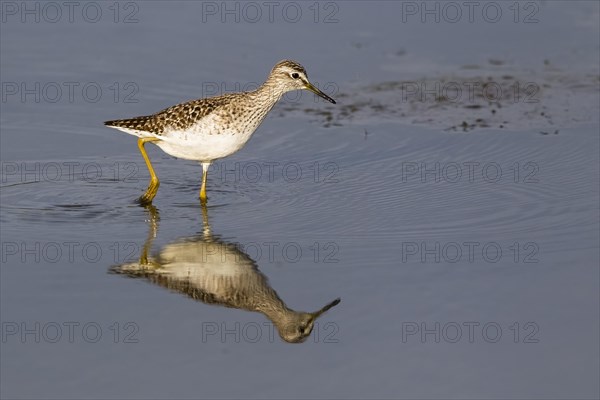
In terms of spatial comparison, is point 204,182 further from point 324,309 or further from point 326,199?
point 324,309

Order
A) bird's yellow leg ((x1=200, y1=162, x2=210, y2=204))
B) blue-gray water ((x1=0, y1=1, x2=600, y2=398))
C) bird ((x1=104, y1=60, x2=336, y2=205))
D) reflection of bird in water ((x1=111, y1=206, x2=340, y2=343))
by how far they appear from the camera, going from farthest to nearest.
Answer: bird's yellow leg ((x1=200, y1=162, x2=210, y2=204)) → bird ((x1=104, y1=60, x2=336, y2=205)) → reflection of bird in water ((x1=111, y1=206, x2=340, y2=343)) → blue-gray water ((x1=0, y1=1, x2=600, y2=398))

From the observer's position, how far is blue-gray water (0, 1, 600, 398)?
973 cm

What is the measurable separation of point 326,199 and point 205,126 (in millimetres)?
1667

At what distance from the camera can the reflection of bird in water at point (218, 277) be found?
10.6 m

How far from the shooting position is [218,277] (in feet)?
37.9

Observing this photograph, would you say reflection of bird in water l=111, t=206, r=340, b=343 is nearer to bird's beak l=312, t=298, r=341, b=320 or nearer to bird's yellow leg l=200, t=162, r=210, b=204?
bird's beak l=312, t=298, r=341, b=320

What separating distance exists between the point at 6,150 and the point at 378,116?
5.30 meters

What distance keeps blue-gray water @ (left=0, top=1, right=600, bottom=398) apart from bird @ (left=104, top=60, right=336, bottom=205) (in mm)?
548

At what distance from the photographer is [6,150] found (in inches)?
613

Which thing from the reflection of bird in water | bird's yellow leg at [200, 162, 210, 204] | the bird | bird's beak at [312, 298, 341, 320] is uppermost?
the bird

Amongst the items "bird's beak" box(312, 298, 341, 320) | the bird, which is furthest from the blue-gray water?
the bird

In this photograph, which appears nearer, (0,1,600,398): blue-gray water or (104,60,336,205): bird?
(0,1,600,398): blue-gray water

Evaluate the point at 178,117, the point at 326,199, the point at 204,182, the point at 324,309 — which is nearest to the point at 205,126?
the point at 178,117

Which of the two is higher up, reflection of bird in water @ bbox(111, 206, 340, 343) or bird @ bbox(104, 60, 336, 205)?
bird @ bbox(104, 60, 336, 205)
